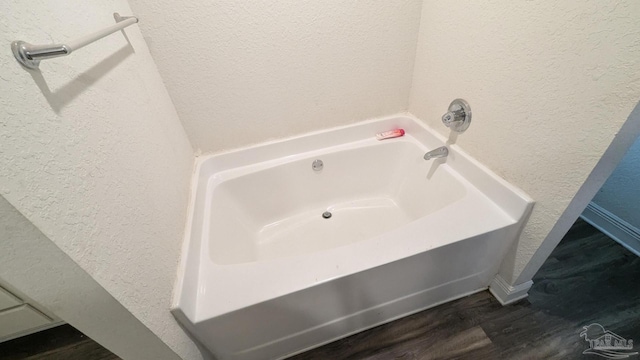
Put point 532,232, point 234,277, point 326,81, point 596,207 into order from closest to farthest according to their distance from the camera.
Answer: point 234,277
point 532,232
point 326,81
point 596,207

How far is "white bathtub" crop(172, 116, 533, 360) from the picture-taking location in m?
0.75

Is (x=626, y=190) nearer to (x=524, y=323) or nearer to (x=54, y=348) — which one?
(x=524, y=323)

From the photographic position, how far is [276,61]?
1071 mm

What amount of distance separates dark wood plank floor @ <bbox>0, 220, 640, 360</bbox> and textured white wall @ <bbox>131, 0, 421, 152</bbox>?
99cm

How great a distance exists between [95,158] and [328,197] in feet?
3.51

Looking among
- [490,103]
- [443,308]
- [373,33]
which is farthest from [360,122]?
[443,308]

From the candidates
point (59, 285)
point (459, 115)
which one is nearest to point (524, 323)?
point (459, 115)

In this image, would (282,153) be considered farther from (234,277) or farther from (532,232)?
(532,232)

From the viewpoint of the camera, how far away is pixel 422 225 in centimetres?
87

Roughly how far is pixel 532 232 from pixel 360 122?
870 mm

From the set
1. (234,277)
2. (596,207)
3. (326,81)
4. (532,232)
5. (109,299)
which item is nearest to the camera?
(109,299)

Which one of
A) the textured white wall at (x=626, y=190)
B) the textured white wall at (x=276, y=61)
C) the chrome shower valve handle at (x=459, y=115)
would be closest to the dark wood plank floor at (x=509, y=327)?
the textured white wall at (x=626, y=190)

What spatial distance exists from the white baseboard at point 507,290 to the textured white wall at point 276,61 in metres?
0.97

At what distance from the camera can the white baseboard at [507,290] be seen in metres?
1.02
